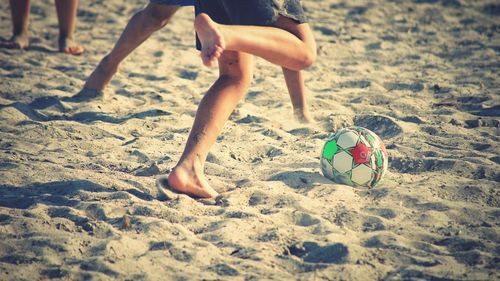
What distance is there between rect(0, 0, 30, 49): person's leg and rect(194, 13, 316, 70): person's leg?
3.85 meters

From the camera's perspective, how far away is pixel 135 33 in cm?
447

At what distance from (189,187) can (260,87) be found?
7.56 feet

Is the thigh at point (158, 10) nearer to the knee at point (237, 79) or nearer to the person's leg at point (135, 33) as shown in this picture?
the person's leg at point (135, 33)

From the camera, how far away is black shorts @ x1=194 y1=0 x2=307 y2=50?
2852 mm

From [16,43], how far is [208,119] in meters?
3.78

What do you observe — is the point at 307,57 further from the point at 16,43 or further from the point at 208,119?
the point at 16,43

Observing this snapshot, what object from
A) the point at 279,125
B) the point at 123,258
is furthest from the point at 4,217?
the point at 279,125

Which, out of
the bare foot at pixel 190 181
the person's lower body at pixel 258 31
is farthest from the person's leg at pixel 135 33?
the bare foot at pixel 190 181

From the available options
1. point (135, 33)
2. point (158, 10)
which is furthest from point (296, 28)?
point (135, 33)

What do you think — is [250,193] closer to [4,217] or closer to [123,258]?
[123,258]

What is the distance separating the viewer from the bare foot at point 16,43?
235 inches

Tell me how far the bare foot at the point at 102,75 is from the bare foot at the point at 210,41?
2.26m

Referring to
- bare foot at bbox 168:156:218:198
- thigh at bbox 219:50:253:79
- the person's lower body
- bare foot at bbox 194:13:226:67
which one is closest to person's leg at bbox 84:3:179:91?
the person's lower body

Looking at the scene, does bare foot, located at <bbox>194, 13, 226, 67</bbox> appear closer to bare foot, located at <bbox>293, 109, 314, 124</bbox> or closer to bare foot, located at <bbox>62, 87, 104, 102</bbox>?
bare foot, located at <bbox>293, 109, 314, 124</bbox>
